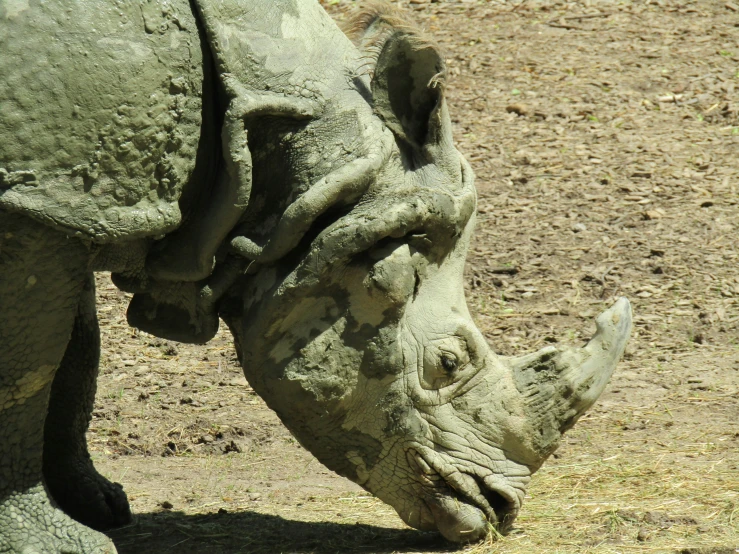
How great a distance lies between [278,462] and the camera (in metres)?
5.93

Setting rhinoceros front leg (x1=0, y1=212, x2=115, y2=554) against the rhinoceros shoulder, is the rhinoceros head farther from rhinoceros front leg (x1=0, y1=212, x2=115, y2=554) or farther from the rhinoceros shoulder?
rhinoceros front leg (x1=0, y1=212, x2=115, y2=554)

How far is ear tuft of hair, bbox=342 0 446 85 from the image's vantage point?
3.86 meters

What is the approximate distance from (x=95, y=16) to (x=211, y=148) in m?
0.64

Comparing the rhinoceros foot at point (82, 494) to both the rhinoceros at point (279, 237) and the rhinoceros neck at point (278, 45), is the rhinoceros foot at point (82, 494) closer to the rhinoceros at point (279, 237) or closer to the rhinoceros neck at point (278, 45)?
the rhinoceros at point (279, 237)

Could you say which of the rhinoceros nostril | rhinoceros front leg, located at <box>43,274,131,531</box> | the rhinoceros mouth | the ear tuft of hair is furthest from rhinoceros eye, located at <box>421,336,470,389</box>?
rhinoceros front leg, located at <box>43,274,131,531</box>

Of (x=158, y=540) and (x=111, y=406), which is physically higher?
(x=158, y=540)

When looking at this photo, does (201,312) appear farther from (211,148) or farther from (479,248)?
(479,248)

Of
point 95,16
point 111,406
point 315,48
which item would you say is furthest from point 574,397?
point 111,406

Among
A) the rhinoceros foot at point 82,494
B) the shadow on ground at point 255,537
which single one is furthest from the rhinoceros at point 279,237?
the rhinoceros foot at point 82,494

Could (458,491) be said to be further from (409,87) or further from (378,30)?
(378,30)

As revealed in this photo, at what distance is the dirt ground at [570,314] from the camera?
488 centimetres

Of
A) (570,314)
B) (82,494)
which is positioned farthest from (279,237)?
(570,314)

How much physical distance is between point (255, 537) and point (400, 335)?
1239 mm

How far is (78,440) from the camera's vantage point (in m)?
4.87
